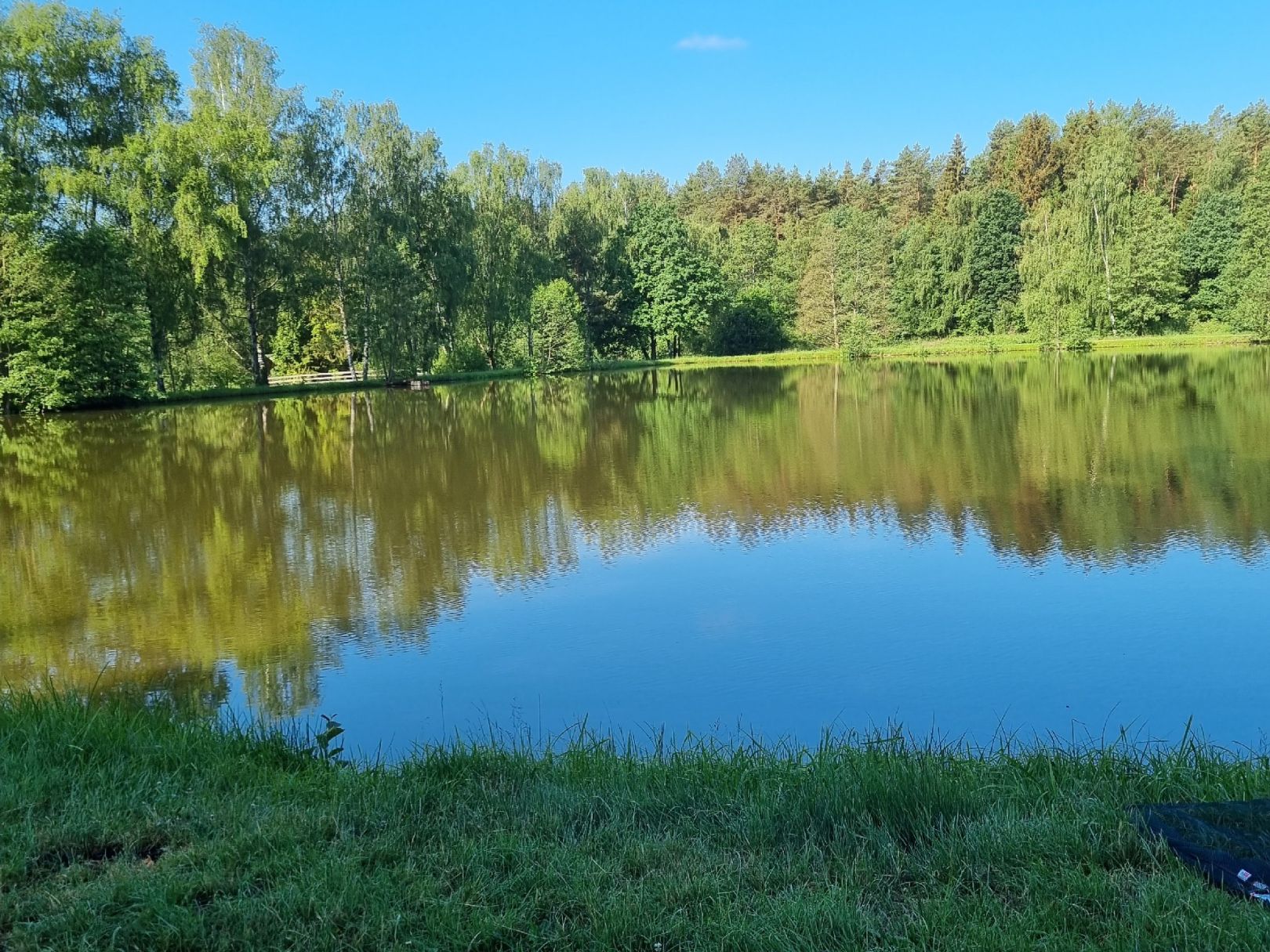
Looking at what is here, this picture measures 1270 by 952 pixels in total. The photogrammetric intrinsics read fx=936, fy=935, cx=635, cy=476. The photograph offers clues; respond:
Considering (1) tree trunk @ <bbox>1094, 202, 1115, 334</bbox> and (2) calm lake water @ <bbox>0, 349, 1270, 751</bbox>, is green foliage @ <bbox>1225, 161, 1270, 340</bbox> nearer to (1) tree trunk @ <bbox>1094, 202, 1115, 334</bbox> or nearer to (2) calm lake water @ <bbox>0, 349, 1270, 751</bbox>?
(1) tree trunk @ <bbox>1094, 202, 1115, 334</bbox>

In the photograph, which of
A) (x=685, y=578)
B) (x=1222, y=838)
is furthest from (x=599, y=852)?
(x=685, y=578)

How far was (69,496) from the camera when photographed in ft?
49.4

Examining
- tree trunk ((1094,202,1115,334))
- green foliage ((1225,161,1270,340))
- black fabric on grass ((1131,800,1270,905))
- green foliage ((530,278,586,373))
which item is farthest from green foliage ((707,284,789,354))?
black fabric on grass ((1131,800,1270,905))

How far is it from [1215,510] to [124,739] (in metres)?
11.1

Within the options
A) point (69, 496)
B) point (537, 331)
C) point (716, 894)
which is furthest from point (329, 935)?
point (537, 331)

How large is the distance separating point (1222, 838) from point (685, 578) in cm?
659

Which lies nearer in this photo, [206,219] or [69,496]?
[69,496]

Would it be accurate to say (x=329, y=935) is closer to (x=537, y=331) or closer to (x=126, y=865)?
(x=126, y=865)

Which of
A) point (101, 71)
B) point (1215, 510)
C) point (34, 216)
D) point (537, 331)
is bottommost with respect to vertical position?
Answer: point (1215, 510)

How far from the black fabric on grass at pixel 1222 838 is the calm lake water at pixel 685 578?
232 centimetres

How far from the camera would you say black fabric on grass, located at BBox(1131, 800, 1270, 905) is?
2582mm

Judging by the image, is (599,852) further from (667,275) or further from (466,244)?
(667,275)

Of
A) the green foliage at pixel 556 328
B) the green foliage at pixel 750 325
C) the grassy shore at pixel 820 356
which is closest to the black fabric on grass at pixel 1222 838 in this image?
the grassy shore at pixel 820 356

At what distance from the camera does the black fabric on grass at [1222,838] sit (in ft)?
8.47
